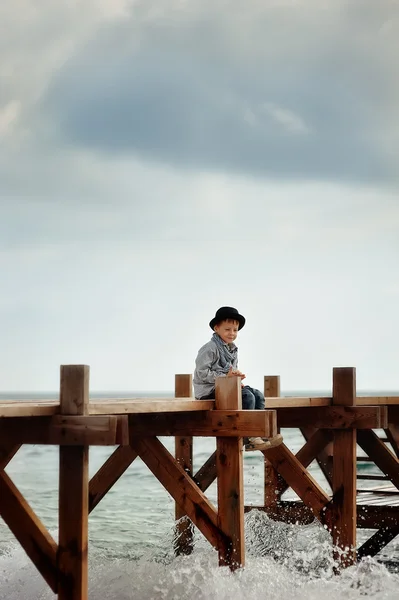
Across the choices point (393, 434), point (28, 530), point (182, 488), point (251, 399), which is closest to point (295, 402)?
point (251, 399)

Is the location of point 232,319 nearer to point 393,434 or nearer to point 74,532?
point 74,532

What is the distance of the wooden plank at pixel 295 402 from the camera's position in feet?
26.0

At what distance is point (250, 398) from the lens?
24.2ft

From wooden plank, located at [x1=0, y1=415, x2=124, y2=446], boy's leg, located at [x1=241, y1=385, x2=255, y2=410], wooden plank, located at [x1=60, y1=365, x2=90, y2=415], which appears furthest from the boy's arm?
wooden plank, located at [x1=60, y1=365, x2=90, y2=415]

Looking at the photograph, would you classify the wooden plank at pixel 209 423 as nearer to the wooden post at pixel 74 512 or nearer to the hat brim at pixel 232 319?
the hat brim at pixel 232 319

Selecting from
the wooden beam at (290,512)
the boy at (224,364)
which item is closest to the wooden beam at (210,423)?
the boy at (224,364)

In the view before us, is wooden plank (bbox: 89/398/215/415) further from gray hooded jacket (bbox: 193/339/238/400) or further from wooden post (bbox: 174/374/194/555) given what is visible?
wooden post (bbox: 174/374/194/555)

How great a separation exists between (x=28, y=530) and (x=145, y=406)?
1219 mm

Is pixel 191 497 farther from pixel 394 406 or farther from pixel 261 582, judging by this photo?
pixel 394 406

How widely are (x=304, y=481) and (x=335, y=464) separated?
34 cm

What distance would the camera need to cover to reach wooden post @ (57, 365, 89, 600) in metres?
5.69

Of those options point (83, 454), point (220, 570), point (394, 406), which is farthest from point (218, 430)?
point (394, 406)

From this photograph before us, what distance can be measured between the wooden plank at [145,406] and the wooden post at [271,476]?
124 inches

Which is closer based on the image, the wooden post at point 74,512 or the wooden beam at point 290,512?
the wooden post at point 74,512
